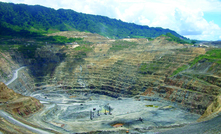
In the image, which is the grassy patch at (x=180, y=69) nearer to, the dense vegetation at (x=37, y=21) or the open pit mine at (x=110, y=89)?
the open pit mine at (x=110, y=89)

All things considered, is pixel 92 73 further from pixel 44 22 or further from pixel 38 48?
pixel 44 22

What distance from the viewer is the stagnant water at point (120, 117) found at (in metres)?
45.2

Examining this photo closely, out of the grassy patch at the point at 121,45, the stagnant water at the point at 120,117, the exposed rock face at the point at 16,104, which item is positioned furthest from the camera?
the grassy patch at the point at 121,45

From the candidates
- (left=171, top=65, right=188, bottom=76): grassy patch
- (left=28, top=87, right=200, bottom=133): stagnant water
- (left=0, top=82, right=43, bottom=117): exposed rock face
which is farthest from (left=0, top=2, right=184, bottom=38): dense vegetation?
(left=171, top=65, right=188, bottom=76): grassy patch

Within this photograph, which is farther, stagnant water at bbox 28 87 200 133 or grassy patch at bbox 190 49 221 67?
grassy patch at bbox 190 49 221 67

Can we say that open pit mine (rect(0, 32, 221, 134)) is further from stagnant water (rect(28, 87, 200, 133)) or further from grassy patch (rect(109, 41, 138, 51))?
grassy patch (rect(109, 41, 138, 51))

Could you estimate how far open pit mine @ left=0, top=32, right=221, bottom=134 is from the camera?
1783 inches

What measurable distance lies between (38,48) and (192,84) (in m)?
82.4

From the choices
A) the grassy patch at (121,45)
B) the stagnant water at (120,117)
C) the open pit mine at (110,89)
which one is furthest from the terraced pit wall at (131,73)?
the stagnant water at (120,117)

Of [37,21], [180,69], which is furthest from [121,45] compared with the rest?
[37,21]

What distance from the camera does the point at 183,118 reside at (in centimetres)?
4981

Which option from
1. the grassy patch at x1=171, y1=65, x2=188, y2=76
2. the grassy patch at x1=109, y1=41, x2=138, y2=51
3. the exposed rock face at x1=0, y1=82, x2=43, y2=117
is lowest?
the exposed rock face at x1=0, y1=82, x2=43, y2=117

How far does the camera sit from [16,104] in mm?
51312

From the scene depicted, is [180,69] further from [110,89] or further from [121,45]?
[121,45]
